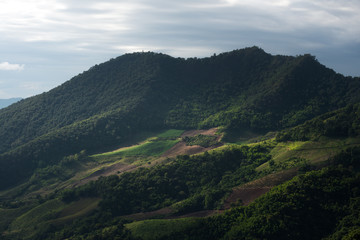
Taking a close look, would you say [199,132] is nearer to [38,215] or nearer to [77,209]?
[77,209]

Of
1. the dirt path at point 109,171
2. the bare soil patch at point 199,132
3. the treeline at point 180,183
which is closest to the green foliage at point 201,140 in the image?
the bare soil patch at point 199,132

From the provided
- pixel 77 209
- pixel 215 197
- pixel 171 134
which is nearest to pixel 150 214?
pixel 215 197

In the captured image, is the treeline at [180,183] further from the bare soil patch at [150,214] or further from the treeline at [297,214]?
the treeline at [297,214]

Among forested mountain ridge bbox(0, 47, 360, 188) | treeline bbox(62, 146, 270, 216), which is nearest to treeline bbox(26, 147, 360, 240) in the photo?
treeline bbox(62, 146, 270, 216)

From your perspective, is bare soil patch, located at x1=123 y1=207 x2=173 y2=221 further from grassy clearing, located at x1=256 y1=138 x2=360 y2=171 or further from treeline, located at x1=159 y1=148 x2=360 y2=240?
grassy clearing, located at x1=256 y1=138 x2=360 y2=171

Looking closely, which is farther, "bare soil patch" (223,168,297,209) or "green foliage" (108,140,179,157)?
"green foliage" (108,140,179,157)

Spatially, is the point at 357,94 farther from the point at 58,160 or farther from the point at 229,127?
the point at 58,160
